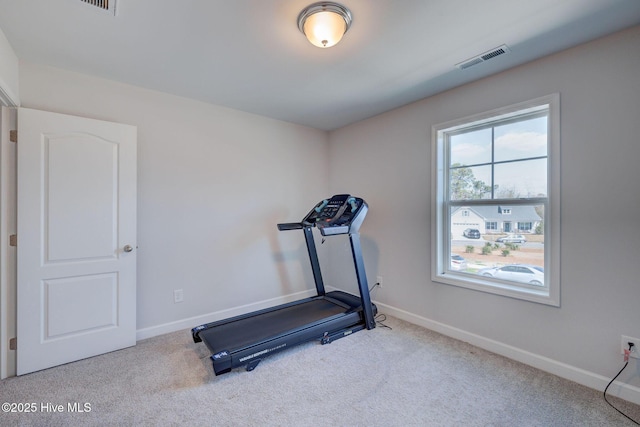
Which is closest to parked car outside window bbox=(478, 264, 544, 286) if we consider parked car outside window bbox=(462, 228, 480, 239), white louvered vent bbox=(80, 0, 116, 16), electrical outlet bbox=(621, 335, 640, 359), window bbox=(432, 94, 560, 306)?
window bbox=(432, 94, 560, 306)

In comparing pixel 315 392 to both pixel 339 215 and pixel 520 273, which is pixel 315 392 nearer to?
pixel 339 215

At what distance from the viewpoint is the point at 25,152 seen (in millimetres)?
2086

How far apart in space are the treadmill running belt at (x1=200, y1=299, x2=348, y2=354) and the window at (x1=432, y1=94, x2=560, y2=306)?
4.16ft

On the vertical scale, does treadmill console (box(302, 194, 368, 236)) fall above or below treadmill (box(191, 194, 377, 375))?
above

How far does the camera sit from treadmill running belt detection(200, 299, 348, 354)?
2.26 meters

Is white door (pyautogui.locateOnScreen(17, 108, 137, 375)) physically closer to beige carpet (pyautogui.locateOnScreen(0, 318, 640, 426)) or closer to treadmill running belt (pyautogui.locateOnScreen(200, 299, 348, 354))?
beige carpet (pyautogui.locateOnScreen(0, 318, 640, 426))

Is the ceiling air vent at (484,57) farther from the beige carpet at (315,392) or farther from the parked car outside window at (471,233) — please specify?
the beige carpet at (315,392)

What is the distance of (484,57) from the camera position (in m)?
2.12

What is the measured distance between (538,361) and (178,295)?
326cm

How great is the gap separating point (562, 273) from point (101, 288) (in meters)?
3.68

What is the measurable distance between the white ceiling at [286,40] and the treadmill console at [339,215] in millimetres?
1130

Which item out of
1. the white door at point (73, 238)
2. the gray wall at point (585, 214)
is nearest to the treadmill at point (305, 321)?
the white door at point (73, 238)

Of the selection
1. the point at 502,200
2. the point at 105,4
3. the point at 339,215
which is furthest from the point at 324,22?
the point at 502,200

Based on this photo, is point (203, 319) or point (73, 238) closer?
point (73, 238)
